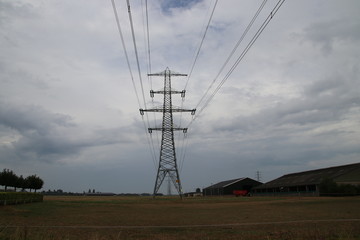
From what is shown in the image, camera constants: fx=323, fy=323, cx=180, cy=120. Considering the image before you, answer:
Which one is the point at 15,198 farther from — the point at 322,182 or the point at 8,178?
the point at 322,182

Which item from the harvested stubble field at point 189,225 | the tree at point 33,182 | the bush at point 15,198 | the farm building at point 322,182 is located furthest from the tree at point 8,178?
the farm building at point 322,182

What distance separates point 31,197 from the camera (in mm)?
52031

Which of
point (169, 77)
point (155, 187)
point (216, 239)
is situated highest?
point (169, 77)

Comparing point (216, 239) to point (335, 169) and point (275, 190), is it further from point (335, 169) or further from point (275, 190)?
point (275, 190)

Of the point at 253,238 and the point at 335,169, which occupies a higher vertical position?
the point at 335,169

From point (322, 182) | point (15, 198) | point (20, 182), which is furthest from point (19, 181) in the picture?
point (322, 182)

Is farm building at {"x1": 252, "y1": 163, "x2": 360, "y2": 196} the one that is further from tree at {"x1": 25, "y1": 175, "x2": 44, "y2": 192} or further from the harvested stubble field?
tree at {"x1": 25, "y1": 175, "x2": 44, "y2": 192}

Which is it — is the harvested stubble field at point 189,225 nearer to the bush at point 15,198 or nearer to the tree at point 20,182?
the bush at point 15,198

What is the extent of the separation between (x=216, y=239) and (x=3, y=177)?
7075cm

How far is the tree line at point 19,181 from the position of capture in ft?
237

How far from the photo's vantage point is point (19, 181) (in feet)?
257

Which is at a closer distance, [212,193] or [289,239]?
[289,239]

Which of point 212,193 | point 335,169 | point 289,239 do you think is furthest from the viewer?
point 212,193

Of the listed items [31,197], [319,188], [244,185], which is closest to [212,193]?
[244,185]
